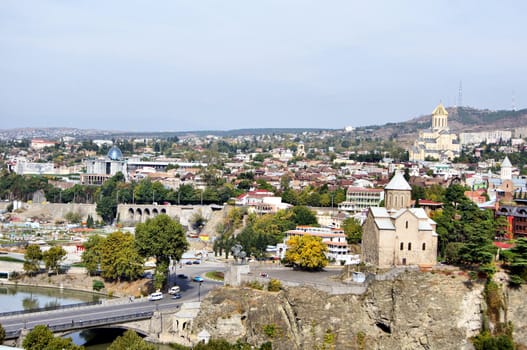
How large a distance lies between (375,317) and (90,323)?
1013 cm

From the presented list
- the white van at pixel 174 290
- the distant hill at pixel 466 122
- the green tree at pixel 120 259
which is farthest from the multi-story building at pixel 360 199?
the distant hill at pixel 466 122

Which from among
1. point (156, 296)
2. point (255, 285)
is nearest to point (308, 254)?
point (255, 285)

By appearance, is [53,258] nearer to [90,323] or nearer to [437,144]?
[90,323]

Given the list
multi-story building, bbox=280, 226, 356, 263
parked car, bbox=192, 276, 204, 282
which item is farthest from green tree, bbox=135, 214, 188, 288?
multi-story building, bbox=280, 226, 356, 263

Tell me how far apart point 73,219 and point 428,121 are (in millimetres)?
129837

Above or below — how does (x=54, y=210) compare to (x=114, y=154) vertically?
below

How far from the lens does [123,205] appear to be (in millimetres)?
67000

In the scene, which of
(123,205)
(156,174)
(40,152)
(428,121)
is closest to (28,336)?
(123,205)

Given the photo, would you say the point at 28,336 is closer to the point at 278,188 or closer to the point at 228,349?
the point at 228,349

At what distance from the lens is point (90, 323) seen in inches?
1128

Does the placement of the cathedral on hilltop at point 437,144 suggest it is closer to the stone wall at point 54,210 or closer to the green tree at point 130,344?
the stone wall at point 54,210

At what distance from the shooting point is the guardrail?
26.6 m

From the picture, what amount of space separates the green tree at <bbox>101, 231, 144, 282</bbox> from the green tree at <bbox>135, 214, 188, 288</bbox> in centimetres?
155

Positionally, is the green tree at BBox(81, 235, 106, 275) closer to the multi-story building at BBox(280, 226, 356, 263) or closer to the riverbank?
the riverbank
